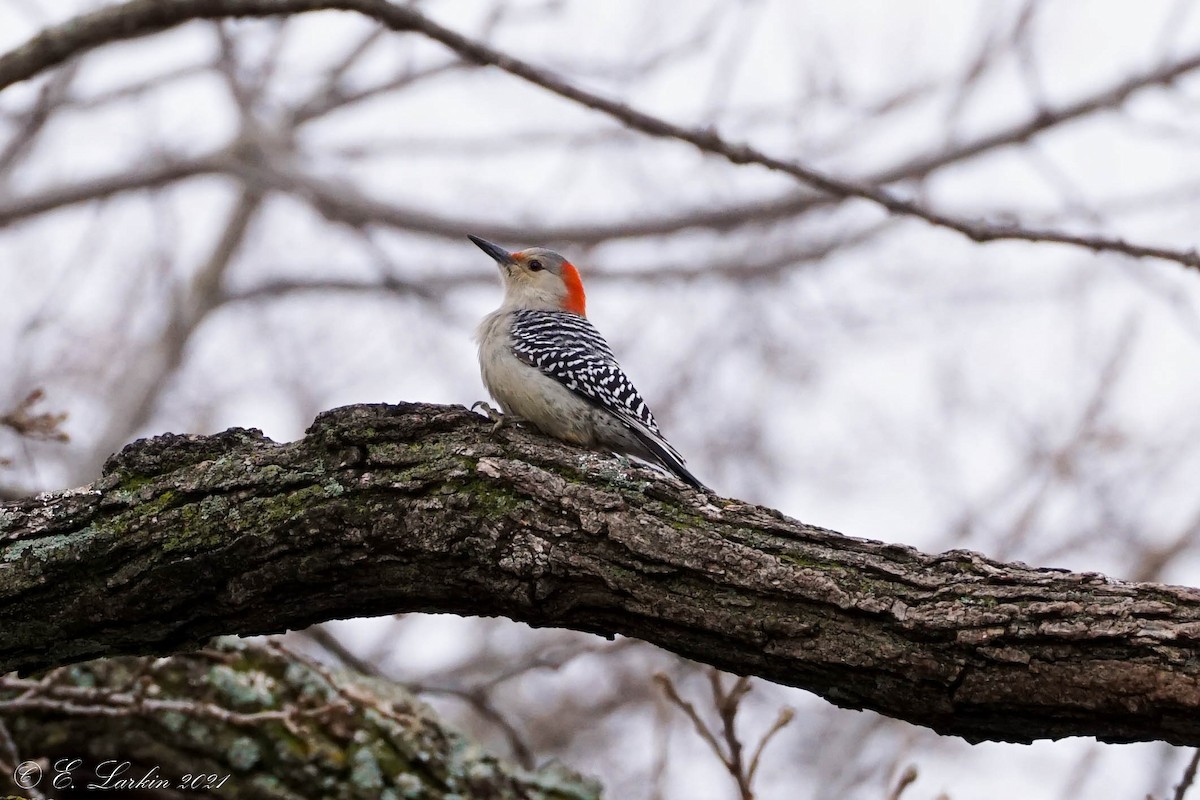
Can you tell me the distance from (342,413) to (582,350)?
2850 mm

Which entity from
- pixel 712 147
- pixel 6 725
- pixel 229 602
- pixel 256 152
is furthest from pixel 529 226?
pixel 229 602

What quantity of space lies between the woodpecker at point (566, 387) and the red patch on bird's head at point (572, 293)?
1.04 metres

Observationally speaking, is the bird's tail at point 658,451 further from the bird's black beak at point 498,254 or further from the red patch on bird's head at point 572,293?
the bird's black beak at point 498,254

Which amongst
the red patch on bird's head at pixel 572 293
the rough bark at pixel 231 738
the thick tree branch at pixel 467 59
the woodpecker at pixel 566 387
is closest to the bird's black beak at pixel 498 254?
the red patch on bird's head at pixel 572 293

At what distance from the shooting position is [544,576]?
3.07 meters

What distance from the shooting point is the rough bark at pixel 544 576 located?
8.95ft

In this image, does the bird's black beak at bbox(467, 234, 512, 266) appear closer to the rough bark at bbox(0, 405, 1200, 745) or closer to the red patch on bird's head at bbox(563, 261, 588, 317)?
the red patch on bird's head at bbox(563, 261, 588, 317)

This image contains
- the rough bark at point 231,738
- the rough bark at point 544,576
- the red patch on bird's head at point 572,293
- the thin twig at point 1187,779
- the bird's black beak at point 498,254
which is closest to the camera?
the rough bark at point 544,576

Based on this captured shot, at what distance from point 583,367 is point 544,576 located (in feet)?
9.22

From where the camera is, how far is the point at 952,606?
2812 mm

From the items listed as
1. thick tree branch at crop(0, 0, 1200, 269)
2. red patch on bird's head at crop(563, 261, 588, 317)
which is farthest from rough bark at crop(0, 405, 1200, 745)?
red patch on bird's head at crop(563, 261, 588, 317)

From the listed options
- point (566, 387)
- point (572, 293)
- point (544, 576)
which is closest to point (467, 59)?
point (566, 387)

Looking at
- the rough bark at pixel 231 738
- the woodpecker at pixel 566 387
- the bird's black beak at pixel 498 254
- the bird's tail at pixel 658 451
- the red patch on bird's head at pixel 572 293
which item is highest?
the bird's black beak at pixel 498 254

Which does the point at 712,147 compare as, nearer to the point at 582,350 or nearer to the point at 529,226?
the point at 582,350
